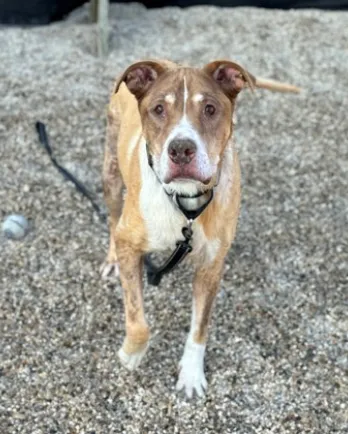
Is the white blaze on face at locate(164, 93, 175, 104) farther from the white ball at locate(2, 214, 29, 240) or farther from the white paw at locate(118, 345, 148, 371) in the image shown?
the white ball at locate(2, 214, 29, 240)

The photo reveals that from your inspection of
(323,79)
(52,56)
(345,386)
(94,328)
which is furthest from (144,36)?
(345,386)

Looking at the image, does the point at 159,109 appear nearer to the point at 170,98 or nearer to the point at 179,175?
the point at 170,98

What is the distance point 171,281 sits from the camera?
16.1 feet

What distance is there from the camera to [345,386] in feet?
14.2

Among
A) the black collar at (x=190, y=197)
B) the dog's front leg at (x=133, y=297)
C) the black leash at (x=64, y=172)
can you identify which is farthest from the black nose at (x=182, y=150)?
the black leash at (x=64, y=172)

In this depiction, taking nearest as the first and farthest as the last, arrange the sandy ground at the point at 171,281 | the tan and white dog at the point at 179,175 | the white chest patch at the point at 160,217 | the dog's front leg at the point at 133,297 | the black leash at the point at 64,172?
1. the tan and white dog at the point at 179,175
2. the white chest patch at the point at 160,217
3. the dog's front leg at the point at 133,297
4. the sandy ground at the point at 171,281
5. the black leash at the point at 64,172

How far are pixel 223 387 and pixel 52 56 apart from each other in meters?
4.49

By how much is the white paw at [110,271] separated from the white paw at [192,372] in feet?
2.81

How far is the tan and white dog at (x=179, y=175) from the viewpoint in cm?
334

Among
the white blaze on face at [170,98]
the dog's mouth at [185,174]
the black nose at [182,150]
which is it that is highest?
the white blaze on face at [170,98]

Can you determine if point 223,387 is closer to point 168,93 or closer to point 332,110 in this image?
point 168,93

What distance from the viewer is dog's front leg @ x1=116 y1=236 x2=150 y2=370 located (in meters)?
3.90

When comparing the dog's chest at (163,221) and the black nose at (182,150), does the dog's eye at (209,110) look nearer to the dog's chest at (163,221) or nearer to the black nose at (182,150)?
the black nose at (182,150)

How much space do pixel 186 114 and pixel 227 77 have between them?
390 mm
